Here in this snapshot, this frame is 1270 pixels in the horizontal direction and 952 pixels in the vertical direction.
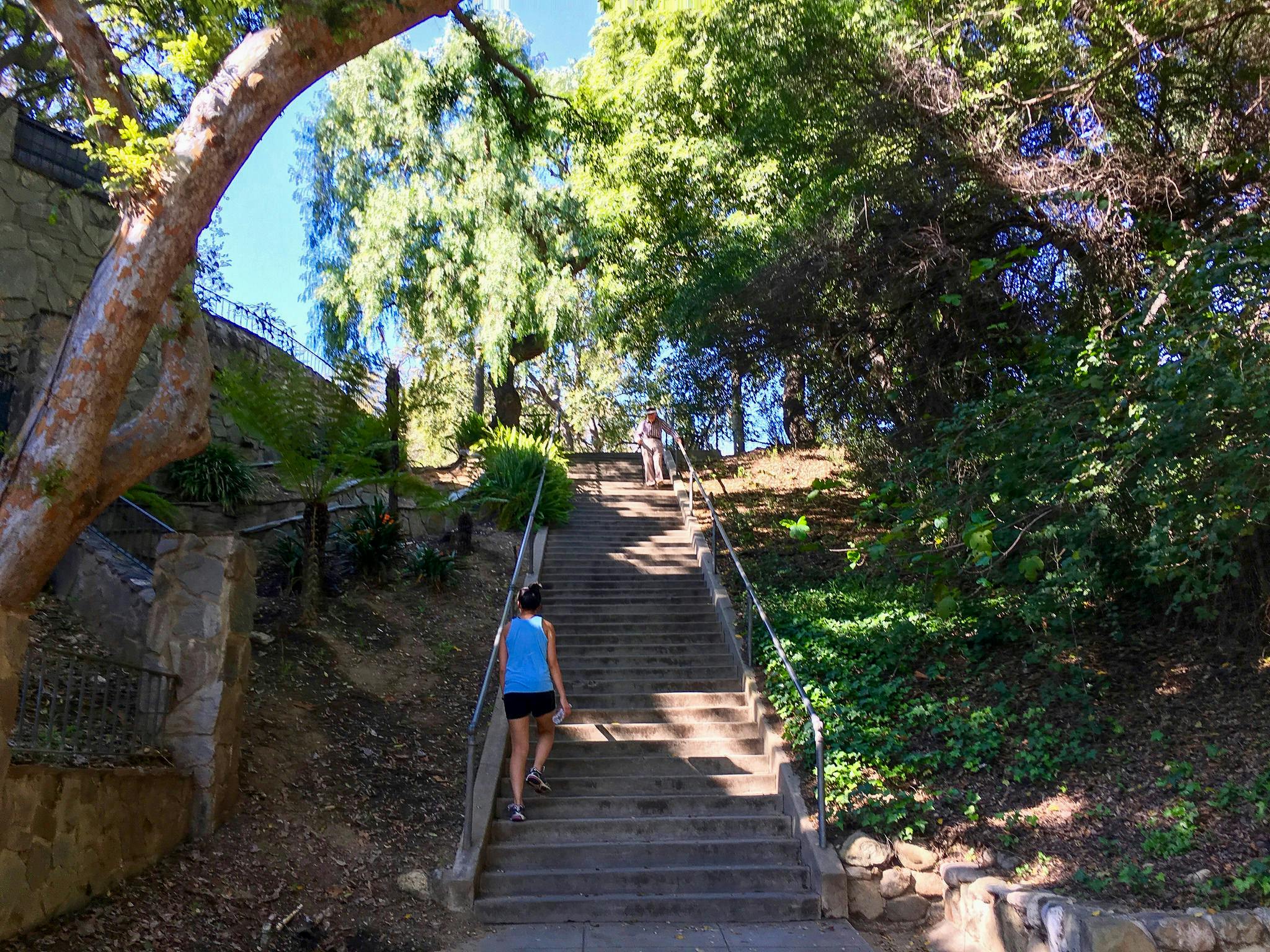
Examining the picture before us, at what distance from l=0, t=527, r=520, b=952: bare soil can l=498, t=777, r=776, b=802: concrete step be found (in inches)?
32.4

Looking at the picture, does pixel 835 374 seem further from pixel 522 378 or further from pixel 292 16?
pixel 522 378

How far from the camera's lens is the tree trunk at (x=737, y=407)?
1343 cm

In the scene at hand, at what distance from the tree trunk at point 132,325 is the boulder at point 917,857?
539 cm

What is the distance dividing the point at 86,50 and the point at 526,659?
497 cm

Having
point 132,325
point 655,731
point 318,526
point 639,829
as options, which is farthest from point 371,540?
point 132,325

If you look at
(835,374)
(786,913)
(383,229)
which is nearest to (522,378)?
(383,229)

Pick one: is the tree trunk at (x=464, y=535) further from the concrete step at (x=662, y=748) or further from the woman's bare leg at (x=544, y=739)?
the woman's bare leg at (x=544, y=739)

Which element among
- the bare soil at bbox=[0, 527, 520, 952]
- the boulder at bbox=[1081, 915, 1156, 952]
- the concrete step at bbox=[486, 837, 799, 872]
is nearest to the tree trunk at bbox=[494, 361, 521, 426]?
the bare soil at bbox=[0, 527, 520, 952]

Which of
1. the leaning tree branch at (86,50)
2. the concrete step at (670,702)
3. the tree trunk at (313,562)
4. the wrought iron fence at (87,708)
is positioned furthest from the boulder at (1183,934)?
the tree trunk at (313,562)

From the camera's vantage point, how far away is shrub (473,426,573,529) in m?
14.4

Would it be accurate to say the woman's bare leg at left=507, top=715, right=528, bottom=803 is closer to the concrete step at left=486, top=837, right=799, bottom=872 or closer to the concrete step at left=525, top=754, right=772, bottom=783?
the concrete step at left=486, top=837, right=799, bottom=872

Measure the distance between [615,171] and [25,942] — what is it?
1302cm

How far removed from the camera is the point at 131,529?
10336mm

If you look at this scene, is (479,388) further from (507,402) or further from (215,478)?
(215,478)
